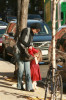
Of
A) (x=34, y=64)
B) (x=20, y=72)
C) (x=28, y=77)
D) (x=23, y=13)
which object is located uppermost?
(x=23, y=13)

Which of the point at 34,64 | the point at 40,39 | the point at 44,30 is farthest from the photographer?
the point at 44,30

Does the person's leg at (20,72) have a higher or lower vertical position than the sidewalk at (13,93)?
higher

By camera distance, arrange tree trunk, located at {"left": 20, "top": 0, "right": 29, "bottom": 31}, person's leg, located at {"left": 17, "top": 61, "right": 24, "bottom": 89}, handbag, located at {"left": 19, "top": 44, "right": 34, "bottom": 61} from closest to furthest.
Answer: handbag, located at {"left": 19, "top": 44, "right": 34, "bottom": 61}
person's leg, located at {"left": 17, "top": 61, "right": 24, "bottom": 89}
tree trunk, located at {"left": 20, "top": 0, "right": 29, "bottom": 31}

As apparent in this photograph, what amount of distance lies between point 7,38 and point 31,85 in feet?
26.3

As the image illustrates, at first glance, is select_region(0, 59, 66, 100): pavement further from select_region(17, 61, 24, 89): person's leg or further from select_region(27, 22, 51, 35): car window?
select_region(27, 22, 51, 35): car window

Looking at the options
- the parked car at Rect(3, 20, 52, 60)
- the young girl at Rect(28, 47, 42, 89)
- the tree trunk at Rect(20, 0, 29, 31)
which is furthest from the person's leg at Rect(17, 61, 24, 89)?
Answer: the parked car at Rect(3, 20, 52, 60)

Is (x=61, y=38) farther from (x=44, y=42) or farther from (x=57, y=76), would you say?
(x=44, y=42)

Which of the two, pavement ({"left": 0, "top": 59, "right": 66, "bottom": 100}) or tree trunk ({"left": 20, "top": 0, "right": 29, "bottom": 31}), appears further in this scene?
tree trunk ({"left": 20, "top": 0, "right": 29, "bottom": 31})

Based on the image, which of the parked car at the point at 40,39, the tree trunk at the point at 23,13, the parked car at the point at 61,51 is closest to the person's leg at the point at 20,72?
the parked car at the point at 61,51

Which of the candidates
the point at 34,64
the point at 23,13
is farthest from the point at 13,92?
the point at 23,13

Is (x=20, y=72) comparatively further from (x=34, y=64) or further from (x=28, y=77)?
(x=34, y=64)

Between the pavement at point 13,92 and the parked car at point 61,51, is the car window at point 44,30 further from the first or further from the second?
the parked car at point 61,51

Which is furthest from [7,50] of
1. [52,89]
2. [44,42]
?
[52,89]

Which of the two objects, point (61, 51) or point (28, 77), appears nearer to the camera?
point (28, 77)
